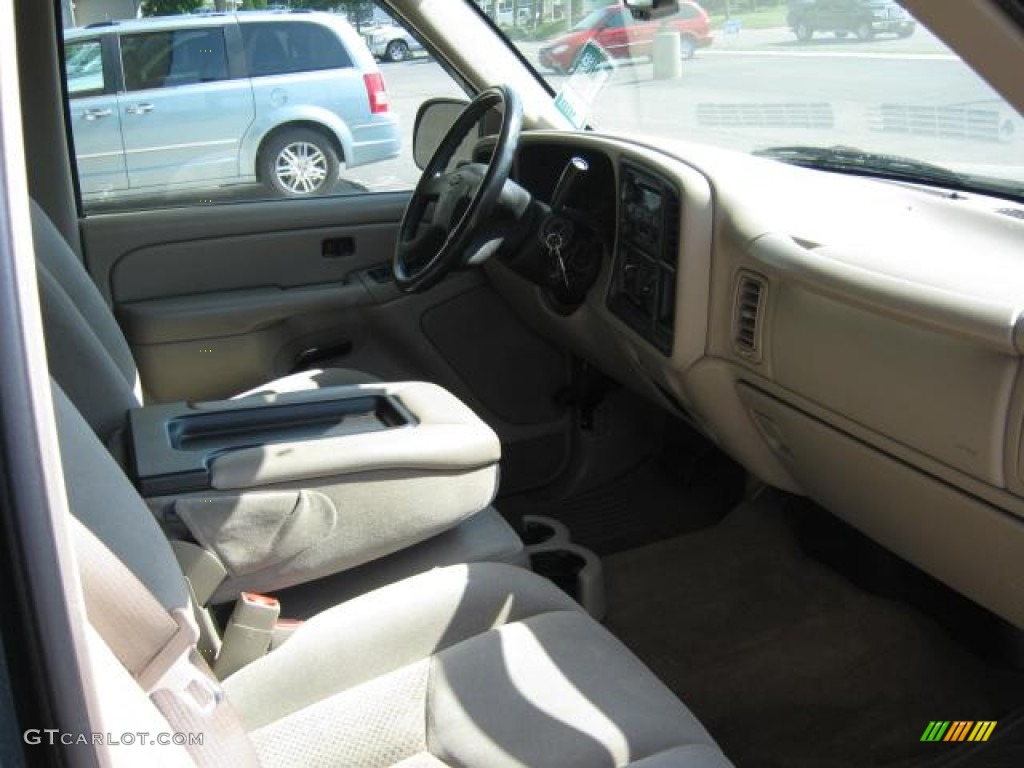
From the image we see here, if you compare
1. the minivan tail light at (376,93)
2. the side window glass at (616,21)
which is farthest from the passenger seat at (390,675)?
the minivan tail light at (376,93)

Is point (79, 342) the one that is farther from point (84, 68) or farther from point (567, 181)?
point (84, 68)

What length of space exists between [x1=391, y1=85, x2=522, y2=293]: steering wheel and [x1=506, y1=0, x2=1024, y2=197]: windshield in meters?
0.40

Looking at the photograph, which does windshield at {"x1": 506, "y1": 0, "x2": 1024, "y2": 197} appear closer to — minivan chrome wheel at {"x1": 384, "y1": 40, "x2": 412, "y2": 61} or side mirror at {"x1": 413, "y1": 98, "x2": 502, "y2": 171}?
side mirror at {"x1": 413, "y1": 98, "x2": 502, "y2": 171}

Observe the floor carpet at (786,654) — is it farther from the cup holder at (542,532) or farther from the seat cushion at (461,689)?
the seat cushion at (461,689)

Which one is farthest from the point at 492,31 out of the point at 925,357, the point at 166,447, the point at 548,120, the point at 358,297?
the point at 925,357

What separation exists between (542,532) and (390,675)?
3.61ft

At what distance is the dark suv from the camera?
176 centimetres

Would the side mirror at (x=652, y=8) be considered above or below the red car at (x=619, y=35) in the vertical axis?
above

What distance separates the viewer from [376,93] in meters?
Result: 3.26

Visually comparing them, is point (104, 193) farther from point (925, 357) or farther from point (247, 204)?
point (925, 357)

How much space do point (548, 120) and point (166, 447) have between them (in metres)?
1.41

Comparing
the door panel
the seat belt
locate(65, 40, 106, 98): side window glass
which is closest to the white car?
the door panel

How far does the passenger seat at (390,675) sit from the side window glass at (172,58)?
2005 mm

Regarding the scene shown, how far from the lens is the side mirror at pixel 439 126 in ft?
8.95
